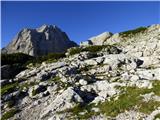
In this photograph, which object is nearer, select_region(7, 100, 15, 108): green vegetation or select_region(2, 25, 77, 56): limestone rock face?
select_region(7, 100, 15, 108): green vegetation

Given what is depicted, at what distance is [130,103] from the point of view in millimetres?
34094

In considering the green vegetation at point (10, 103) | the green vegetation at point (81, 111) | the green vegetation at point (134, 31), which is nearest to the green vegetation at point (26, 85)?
the green vegetation at point (10, 103)

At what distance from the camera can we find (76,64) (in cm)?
5806

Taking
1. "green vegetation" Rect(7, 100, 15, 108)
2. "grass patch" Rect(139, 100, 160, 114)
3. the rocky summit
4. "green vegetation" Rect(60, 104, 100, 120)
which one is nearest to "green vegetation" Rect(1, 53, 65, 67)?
the rocky summit

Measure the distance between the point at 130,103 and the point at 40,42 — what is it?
98.8 metres

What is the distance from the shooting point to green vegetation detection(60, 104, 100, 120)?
33.9 m

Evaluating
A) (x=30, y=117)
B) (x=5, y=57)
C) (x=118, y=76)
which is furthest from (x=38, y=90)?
(x=5, y=57)

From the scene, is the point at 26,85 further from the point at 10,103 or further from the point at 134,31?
the point at 134,31

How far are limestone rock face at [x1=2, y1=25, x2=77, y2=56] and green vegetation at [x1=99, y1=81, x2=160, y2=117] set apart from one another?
288 ft

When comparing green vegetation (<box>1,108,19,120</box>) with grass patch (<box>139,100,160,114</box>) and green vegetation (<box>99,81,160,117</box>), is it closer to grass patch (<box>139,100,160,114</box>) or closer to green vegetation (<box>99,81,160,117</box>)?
green vegetation (<box>99,81,160,117</box>)

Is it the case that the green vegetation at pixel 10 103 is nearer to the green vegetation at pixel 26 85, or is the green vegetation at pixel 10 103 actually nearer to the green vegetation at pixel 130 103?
the green vegetation at pixel 26 85

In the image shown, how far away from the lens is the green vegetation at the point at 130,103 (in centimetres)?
3253

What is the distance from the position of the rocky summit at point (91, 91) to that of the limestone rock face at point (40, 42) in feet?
213

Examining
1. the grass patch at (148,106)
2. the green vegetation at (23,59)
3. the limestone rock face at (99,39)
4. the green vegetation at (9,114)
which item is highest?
the limestone rock face at (99,39)
